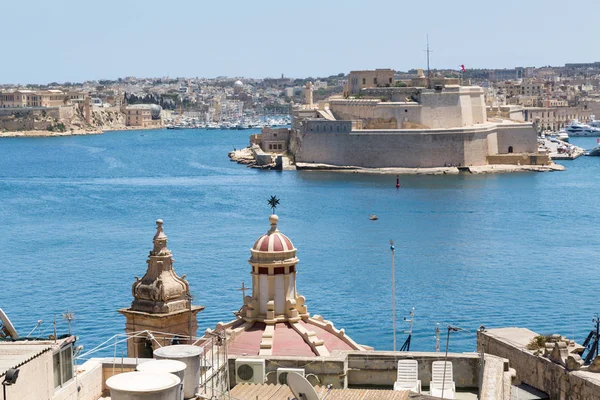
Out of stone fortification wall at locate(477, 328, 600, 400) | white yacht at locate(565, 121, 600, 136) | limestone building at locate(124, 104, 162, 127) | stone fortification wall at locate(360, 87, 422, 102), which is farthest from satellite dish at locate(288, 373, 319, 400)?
limestone building at locate(124, 104, 162, 127)

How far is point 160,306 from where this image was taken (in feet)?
21.5

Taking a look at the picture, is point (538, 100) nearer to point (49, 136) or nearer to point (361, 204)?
point (49, 136)

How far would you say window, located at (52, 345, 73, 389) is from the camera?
4.22 m

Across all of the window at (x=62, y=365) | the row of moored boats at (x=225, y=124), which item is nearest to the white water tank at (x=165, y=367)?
the window at (x=62, y=365)

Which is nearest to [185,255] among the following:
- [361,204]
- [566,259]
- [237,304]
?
[237,304]

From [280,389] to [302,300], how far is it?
1522 millimetres

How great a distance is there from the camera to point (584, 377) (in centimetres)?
732

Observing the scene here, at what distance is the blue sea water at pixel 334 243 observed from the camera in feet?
54.5

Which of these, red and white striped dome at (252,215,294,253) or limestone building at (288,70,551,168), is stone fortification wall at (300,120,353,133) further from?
red and white striped dome at (252,215,294,253)

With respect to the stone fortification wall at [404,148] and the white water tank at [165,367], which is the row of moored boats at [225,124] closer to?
the stone fortification wall at [404,148]

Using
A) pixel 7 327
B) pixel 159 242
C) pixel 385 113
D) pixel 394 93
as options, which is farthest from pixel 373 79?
pixel 7 327

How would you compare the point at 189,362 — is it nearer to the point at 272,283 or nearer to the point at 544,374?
the point at 272,283

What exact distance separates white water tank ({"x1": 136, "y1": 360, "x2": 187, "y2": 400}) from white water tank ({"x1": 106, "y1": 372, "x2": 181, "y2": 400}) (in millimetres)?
314

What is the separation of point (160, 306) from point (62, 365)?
2264 millimetres
